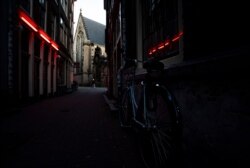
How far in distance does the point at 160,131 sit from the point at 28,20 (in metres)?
10.1

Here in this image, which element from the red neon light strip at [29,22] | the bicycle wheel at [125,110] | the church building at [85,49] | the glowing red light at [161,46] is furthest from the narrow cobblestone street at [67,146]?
the church building at [85,49]

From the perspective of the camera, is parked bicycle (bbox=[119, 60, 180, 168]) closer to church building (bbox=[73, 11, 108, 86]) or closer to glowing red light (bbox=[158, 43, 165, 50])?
glowing red light (bbox=[158, 43, 165, 50])

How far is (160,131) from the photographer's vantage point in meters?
2.30

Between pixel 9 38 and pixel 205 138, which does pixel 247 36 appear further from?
pixel 9 38

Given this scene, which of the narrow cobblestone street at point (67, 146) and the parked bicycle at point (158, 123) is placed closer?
the parked bicycle at point (158, 123)

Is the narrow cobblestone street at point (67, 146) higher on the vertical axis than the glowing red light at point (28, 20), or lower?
lower

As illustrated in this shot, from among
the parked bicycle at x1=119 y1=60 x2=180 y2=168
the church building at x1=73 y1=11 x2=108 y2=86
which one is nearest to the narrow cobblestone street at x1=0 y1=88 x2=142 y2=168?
the parked bicycle at x1=119 y1=60 x2=180 y2=168

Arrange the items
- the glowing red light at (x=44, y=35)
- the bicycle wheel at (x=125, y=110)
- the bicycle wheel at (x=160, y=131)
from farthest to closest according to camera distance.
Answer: the glowing red light at (x=44, y=35) → the bicycle wheel at (x=125, y=110) → the bicycle wheel at (x=160, y=131)

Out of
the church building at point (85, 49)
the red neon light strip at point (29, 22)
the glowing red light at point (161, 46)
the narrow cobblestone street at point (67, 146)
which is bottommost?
the narrow cobblestone street at point (67, 146)

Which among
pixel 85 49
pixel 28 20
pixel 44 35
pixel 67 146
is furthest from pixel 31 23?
pixel 85 49

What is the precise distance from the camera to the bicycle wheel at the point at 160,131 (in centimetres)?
198

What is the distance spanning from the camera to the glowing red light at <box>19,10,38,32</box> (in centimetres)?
965

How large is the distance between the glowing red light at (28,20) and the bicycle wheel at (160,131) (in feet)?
29.4

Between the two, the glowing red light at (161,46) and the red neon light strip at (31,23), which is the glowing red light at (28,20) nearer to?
the red neon light strip at (31,23)
